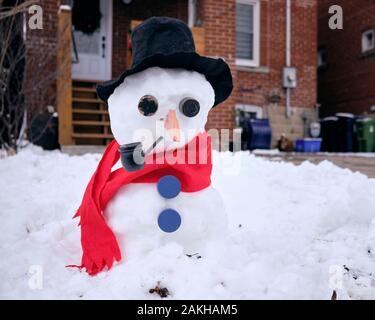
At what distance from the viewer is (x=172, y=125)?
6.63 ft

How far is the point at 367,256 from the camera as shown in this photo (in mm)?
2246

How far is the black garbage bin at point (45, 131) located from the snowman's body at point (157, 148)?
16.5ft

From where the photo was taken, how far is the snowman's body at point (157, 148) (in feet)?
6.65

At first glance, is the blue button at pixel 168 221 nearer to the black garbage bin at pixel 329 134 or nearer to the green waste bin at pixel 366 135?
the green waste bin at pixel 366 135

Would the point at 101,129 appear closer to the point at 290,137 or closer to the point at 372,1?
the point at 290,137

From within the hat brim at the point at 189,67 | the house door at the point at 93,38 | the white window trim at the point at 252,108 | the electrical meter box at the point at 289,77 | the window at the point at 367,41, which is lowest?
the hat brim at the point at 189,67

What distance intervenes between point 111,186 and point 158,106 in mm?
477

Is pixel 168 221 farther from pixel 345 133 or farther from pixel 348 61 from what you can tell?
pixel 348 61

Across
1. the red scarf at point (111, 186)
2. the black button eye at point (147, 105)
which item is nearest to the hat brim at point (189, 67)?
the black button eye at point (147, 105)

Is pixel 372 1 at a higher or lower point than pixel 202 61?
higher

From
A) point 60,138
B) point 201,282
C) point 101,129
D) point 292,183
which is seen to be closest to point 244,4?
point 101,129

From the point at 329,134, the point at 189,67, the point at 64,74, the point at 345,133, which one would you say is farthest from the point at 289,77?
the point at 189,67

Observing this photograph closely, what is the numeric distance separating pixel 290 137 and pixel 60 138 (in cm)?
641
